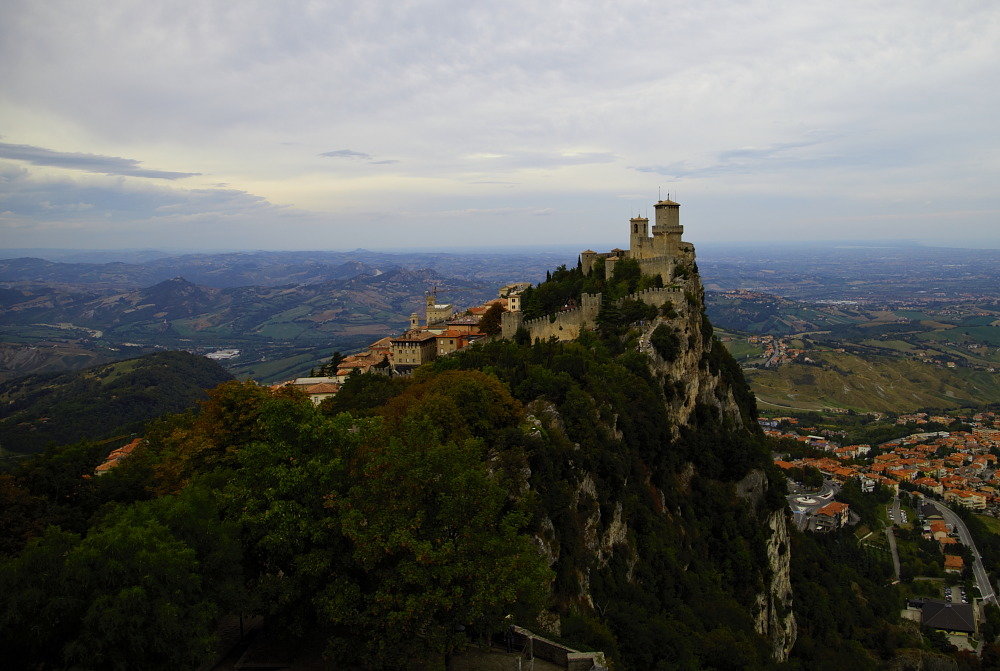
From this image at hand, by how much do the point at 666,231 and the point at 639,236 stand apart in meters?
2.76

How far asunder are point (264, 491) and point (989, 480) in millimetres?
136931

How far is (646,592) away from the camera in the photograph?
105 feet

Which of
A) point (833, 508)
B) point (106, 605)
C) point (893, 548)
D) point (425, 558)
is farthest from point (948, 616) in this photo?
point (106, 605)

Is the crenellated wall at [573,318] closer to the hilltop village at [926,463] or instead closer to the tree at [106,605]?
the tree at [106,605]

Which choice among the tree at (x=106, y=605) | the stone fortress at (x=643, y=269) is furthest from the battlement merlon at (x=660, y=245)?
the tree at (x=106, y=605)

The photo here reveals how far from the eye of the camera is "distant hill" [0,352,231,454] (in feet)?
346

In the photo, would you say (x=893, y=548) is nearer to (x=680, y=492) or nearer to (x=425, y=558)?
(x=680, y=492)

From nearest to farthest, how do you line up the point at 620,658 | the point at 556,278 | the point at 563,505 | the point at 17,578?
the point at 17,578 < the point at 620,658 < the point at 563,505 < the point at 556,278

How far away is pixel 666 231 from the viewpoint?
179 ft

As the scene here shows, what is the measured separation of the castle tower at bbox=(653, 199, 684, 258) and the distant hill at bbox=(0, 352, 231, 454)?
70.2m

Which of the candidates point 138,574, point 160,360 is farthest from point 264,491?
point 160,360

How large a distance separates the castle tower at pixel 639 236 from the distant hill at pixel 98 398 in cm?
6788

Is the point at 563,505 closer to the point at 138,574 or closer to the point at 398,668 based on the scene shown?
the point at 398,668

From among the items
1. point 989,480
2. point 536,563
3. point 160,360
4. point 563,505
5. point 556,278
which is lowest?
point 989,480
